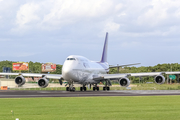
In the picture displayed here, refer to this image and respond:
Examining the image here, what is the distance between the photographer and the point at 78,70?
54.9 m

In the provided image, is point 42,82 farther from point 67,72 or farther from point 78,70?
point 78,70

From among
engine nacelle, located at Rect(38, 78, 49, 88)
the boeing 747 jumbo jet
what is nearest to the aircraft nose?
the boeing 747 jumbo jet

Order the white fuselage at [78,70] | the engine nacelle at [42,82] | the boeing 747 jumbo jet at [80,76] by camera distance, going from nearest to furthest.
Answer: the white fuselage at [78,70] → the boeing 747 jumbo jet at [80,76] → the engine nacelle at [42,82]

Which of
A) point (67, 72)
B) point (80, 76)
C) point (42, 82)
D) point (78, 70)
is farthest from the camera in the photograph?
point (42, 82)

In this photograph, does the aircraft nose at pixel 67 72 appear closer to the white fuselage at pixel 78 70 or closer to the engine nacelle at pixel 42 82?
the white fuselage at pixel 78 70

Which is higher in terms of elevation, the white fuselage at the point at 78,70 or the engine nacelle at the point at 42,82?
the white fuselage at the point at 78,70

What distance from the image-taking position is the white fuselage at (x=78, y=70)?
5291 centimetres

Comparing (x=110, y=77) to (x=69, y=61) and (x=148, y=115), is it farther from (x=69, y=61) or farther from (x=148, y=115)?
(x=148, y=115)

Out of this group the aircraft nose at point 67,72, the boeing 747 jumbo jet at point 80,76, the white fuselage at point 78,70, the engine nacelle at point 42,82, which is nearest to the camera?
the aircraft nose at point 67,72

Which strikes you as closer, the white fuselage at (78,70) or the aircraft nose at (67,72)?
the aircraft nose at (67,72)

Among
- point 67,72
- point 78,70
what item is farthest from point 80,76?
point 67,72

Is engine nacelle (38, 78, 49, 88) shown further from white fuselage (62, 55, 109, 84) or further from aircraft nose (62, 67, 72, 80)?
aircraft nose (62, 67, 72, 80)

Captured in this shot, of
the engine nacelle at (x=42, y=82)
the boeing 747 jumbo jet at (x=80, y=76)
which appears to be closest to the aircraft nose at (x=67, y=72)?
the boeing 747 jumbo jet at (x=80, y=76)

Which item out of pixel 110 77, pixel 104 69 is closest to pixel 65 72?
pixel 110 77
